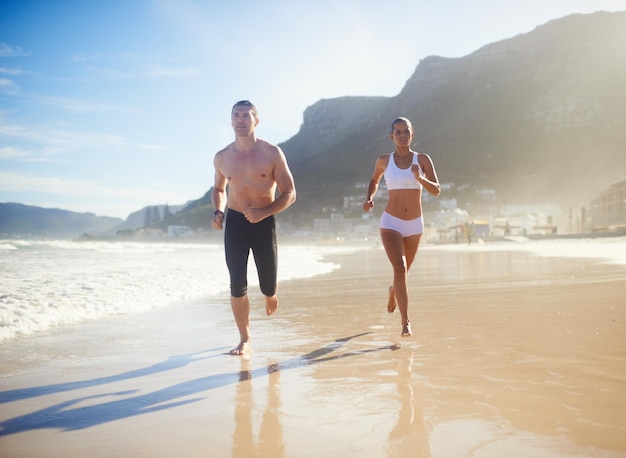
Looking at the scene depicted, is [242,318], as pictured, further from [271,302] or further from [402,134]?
[402,134]

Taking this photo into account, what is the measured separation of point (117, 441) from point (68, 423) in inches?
15.8

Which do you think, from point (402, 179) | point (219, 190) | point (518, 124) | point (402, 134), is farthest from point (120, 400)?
point (518, 124)

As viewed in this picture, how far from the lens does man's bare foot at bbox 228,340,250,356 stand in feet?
13.7

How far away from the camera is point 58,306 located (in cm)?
680

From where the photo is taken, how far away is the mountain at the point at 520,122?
10531cm

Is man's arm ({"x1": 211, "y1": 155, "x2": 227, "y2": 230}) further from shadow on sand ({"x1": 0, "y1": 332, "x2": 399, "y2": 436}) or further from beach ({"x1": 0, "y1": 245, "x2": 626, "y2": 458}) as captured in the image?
shadow on sand ({"x1": 0, "y1": 332, "x2": 399, "y2": 436})

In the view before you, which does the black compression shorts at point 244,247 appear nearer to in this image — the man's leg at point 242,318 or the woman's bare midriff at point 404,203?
the man's leg at point 242,318

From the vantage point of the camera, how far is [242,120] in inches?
181

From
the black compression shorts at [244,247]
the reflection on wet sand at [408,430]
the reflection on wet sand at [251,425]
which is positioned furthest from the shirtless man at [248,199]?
the reflection on wet sand at [408,430]

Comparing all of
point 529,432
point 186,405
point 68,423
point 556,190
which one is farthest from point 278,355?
point 556,190

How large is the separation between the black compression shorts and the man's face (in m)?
0.68

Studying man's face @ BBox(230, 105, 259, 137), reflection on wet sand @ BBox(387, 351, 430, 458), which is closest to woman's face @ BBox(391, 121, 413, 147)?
man's face @ BBox(230, 105, 259, 137)

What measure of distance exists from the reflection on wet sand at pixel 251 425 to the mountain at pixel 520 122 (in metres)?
107

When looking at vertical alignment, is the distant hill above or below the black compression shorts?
above
